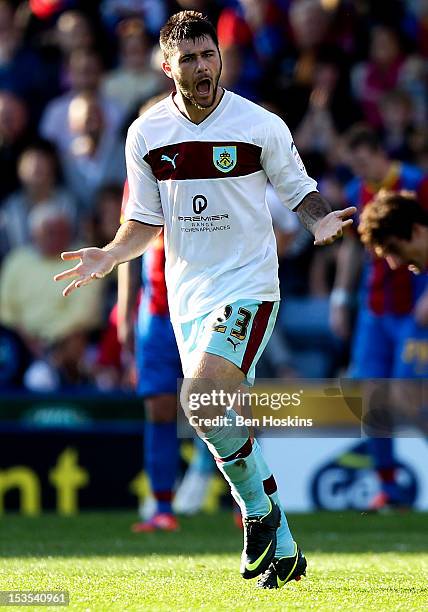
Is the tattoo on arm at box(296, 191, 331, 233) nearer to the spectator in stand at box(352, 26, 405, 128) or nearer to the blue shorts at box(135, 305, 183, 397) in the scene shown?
the blue shorts at box(135, 305, 183, 397)

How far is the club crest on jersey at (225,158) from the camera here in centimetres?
593

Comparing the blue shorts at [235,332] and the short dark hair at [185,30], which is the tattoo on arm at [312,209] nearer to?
the blue shorts at [235,332]

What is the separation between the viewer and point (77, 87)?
43.8ft

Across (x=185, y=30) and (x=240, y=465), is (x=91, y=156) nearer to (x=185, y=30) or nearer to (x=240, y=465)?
(x=185, y=30)

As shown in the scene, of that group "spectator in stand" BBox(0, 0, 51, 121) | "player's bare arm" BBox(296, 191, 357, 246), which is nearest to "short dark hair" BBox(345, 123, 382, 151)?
"player's bare arm" BBox(296, 191, 357, 246)

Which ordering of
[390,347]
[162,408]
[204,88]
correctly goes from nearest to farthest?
[204,88] < [162,408] < [390,347]

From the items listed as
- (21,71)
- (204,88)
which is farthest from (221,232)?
(21,71)

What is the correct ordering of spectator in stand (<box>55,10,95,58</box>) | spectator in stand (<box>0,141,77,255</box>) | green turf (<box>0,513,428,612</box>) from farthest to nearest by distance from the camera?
spectator in stand (<box>55,10,95,58</box>), spectator in stand (<box>0,141,77,255</box>), green turf (<box>0,513,428,612</box>)

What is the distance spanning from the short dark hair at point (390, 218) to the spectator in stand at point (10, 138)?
6.03 metres

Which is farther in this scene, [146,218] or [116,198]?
[116,198]

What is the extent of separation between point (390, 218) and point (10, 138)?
655 cm

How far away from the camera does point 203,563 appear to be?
6785mm

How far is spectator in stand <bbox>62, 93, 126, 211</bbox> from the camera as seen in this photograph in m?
12.6

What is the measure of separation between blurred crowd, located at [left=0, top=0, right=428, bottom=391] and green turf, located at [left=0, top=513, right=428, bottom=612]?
2.09 metres
